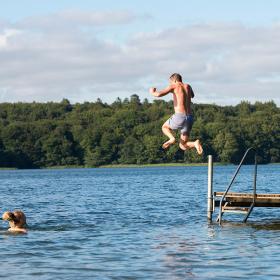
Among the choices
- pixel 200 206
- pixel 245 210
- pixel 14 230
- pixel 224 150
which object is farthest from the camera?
pixel 224 150

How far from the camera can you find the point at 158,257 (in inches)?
942

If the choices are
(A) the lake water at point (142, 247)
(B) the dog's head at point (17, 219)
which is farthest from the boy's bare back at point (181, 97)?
(B) the dog's head at point (17, 219)

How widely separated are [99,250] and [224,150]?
16412 centimetres

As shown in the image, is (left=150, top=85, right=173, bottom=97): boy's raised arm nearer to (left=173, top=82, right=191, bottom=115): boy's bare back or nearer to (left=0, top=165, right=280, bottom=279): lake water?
(left=173, top=82, right=191, bottom=115): boy's bare back

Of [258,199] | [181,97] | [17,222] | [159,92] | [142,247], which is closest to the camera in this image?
[159,92]

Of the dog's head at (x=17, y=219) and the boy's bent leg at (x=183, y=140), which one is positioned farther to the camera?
the dog's head at (x=17, y=219)

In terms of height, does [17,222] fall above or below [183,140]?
below

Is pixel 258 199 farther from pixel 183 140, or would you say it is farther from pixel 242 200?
pixel 183 140

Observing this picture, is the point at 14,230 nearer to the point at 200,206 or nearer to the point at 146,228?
the point at 146,228

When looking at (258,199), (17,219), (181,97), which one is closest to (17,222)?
(17,219)

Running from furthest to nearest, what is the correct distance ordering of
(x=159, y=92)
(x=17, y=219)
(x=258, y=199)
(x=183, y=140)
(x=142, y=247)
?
(x=258, y=199) → (x=17, y=219) → (x=142, y=247) → (x=183, y=140) → (x=159, y=92)

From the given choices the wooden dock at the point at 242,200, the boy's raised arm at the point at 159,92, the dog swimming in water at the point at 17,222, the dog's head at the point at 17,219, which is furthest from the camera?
the wooden dock at the point at 242,200

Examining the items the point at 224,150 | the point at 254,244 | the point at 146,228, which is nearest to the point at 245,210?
the point at 146,228

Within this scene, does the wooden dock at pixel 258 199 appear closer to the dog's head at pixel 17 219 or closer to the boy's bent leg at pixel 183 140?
the dog's head at pixel 17 219
